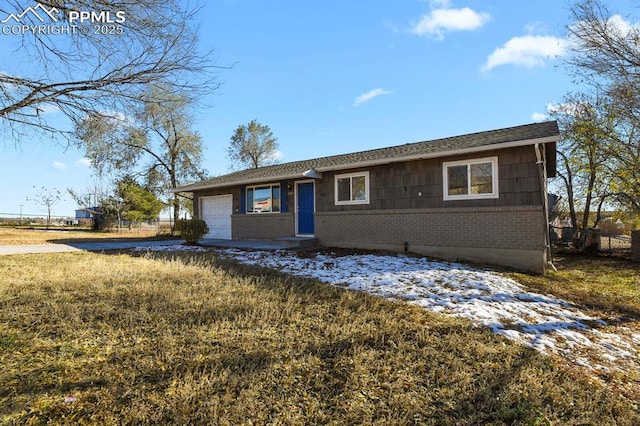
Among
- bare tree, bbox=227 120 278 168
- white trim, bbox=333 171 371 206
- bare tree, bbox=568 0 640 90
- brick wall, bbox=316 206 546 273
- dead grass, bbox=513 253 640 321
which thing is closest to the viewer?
dead grass, bbox=513 253 640 321

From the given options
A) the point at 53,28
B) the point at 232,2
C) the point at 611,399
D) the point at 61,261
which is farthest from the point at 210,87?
the point at 61,261

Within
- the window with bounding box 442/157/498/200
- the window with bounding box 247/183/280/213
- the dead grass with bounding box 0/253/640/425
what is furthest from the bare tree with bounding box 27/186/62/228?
the window with bounding box 442/157/498/200

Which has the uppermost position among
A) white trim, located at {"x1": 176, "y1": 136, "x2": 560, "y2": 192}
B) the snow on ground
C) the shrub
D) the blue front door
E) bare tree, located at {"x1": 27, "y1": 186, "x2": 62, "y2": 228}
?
bare tree, located at {"x1": 27, "y1": 186, "x2": 62, "y2": 228}

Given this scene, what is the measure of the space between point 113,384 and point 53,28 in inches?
200

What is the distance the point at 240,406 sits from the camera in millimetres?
2494

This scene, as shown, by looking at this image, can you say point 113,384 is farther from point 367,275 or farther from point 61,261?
point 61,261

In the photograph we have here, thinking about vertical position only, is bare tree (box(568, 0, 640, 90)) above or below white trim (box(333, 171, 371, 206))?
above

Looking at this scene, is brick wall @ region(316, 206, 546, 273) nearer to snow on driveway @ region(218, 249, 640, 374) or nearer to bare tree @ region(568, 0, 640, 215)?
snow on driveway @ region(218, 249, 640, 374)

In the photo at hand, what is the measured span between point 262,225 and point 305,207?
7.97 feet

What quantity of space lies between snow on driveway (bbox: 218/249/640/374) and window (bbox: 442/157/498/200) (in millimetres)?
2064

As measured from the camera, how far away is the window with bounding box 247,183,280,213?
1428 cm

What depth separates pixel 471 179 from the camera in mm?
9562

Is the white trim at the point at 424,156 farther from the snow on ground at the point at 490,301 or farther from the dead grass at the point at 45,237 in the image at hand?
the dead grass at the point at 45,237

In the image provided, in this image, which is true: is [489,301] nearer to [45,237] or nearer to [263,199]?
[263,199]
